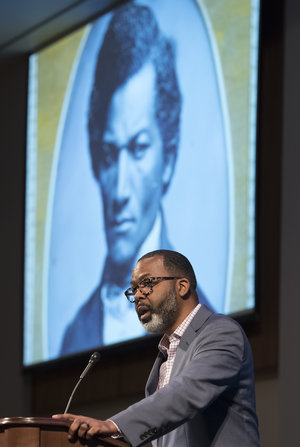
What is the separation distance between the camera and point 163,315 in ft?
10.3

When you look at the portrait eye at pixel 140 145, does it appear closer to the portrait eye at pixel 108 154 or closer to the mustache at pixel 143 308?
the portrait eye at pixel 108 154

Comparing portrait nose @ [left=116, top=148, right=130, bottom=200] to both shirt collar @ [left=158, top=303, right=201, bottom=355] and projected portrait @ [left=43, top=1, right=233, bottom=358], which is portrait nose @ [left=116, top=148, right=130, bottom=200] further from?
shirt collar @ [left=158, top=303, right=201, bottom=355]

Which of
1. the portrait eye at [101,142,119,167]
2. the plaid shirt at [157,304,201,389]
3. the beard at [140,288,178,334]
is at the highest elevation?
the portrait eye at [101,142,119,167]

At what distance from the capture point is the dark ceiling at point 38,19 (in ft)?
23.3

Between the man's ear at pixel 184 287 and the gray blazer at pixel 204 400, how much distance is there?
15cm

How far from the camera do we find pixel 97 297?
6262 millimetres

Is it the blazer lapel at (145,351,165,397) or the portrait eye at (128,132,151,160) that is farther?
the portrait eye at (128,132,151,160)

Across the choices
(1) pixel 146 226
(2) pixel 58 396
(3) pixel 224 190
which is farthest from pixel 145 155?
(2) pixel 58 396

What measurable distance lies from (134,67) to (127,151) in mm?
602

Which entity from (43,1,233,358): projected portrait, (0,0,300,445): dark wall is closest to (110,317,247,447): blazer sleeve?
(0,0,300,445): dark wall

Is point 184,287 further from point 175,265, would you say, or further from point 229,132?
point 229,132

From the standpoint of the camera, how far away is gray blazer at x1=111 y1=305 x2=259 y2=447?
2.63m

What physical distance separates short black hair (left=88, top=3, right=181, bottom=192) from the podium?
348cm

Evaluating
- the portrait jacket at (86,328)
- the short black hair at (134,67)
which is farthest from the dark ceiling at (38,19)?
the portrait jacket at (86,328)
